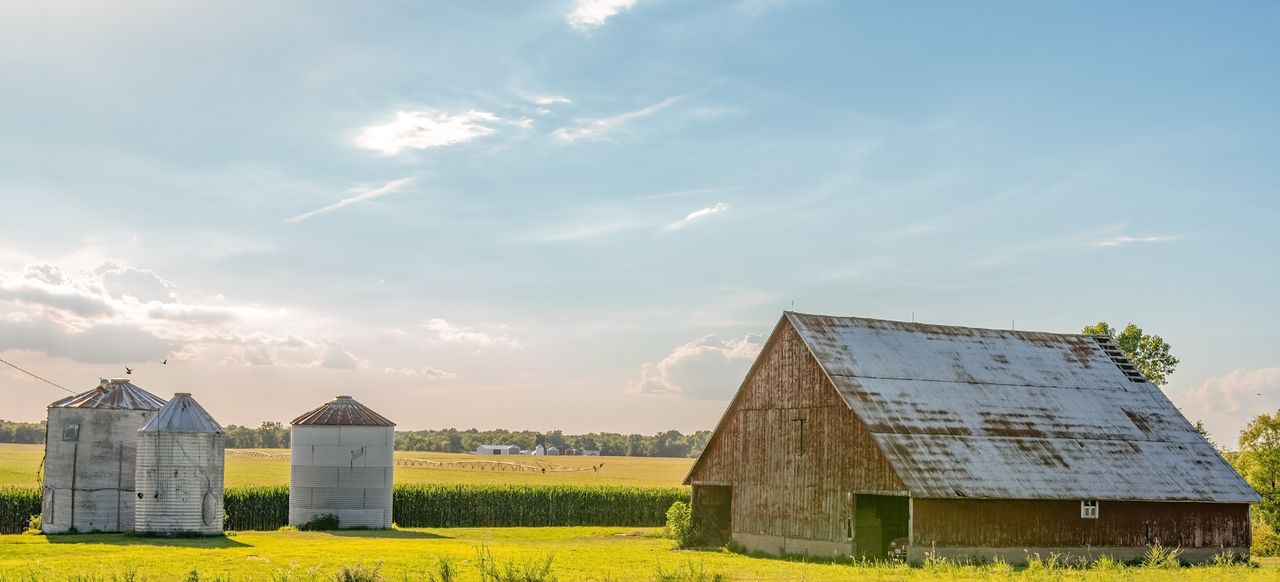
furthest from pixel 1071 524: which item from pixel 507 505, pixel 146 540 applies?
pixel 507 505

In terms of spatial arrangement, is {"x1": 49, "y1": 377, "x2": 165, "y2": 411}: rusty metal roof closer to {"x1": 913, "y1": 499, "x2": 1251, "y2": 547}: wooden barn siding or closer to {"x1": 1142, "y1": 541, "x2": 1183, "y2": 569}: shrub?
{"x1": 913, "y1": 499, "x2": 1251, "y2": 547}: wooden barn siding

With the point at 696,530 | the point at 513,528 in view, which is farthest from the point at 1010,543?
the point at 513,528

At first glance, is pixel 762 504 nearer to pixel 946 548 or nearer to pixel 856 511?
pixel 856 511

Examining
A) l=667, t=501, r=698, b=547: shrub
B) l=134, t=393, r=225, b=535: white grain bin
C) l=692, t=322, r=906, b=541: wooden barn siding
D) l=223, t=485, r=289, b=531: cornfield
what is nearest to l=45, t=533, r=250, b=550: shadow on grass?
l=134, t=393, r=225, b=535: white grain bin

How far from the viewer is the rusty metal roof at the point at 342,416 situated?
55000 mm

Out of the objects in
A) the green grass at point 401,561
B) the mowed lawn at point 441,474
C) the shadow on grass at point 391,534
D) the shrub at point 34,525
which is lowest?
the mowed lawn at point 441,474

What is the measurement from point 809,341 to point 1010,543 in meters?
8.69

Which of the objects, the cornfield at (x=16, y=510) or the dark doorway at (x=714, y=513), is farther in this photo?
the cornfield at (x=16, y=510)

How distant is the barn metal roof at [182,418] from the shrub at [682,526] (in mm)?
17320

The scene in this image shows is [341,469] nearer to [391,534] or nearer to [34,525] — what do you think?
[391,534]

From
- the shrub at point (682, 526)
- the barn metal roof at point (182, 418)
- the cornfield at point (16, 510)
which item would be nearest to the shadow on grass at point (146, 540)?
the barn metal roof at point (182, 418)

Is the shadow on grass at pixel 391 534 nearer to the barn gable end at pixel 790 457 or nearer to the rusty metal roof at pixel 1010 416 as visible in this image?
the barn gable end at pixel 790 457

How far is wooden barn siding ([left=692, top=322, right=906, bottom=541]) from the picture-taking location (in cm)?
3725

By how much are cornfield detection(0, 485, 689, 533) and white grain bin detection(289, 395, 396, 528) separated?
391 centimetres
